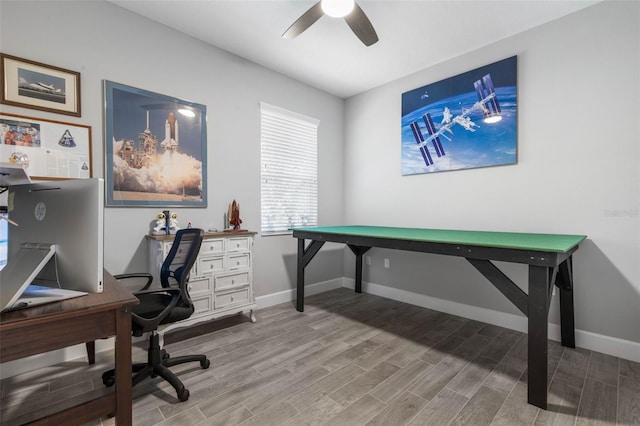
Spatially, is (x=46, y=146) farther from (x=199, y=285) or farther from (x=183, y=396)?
(x=183, y=396)

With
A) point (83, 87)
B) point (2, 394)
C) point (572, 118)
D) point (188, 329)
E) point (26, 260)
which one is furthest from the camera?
point (188, 329)

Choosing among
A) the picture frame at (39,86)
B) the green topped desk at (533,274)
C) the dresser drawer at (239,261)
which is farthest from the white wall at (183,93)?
the green topped desk at (533,274)

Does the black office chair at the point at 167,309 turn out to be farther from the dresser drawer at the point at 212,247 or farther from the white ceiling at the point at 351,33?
the white ceiling at the point at 351,33

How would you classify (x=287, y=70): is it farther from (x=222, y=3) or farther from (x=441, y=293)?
(x=441, y=293)

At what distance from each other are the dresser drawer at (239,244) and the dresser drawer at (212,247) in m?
0.08

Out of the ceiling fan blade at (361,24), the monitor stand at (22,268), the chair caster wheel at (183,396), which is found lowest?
the chair caster wheel at (183,396)

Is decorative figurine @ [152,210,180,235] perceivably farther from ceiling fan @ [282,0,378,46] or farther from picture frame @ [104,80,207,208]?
ceiling fan @ [282,0,378,46]

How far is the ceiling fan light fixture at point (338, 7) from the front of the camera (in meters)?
1.92

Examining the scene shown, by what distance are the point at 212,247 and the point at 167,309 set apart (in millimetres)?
966

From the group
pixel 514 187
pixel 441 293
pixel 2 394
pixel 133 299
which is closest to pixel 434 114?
pixel 514 187

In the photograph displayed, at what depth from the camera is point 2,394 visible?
1747mm

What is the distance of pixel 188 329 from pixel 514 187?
11.0ft

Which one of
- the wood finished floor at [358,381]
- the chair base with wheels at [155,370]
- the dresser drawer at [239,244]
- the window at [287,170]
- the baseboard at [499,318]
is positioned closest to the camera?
the wood finished floor at [358,381]

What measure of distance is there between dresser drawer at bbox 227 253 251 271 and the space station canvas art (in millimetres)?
2106
